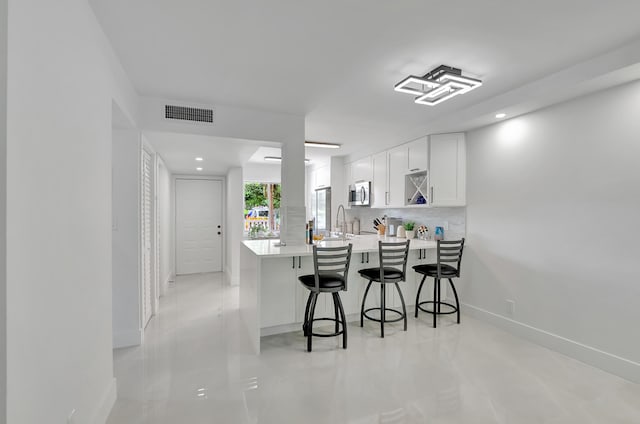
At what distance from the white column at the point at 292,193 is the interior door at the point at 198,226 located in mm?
3527

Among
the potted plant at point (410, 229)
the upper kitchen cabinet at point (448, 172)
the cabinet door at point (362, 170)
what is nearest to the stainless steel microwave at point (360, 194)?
the cabinet door at point (362, 170)

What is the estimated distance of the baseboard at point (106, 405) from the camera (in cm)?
188

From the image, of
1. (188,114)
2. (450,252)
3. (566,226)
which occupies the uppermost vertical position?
(188,114)

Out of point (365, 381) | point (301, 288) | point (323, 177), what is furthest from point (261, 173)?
point (365, 381)

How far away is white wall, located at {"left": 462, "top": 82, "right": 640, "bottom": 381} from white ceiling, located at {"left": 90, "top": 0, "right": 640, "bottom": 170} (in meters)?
0.61

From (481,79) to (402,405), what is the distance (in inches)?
109

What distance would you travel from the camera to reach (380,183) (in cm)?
535

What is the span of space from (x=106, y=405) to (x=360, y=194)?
4734 mm

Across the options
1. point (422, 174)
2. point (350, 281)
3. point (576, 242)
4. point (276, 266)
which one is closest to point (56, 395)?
point (276, 266)

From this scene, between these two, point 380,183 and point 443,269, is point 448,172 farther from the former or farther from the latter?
point 380,183

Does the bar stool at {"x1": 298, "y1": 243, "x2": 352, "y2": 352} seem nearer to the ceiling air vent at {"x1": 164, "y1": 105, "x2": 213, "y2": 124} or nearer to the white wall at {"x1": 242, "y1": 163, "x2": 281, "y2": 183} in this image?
the ceiling air vent at {"x1": 164, "y1": 105, "x2": 213, "y2": 124}

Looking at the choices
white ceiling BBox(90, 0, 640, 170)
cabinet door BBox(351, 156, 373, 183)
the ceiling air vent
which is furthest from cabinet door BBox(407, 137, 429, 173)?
the ceiling air vent

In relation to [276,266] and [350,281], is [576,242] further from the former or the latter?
[276,266]

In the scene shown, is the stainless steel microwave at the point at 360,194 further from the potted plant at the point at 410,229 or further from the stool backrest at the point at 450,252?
the stool backrest at the point at 450,252
